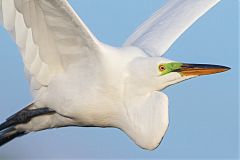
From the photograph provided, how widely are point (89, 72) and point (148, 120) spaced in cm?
51

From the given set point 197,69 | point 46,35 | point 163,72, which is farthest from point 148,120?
point 46,35

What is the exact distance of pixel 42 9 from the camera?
4.64 m

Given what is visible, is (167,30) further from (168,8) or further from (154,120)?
(154,120)

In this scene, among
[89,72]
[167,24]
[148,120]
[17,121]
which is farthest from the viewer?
[167,24]

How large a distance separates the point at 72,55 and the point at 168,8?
1344mm

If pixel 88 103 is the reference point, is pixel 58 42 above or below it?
above

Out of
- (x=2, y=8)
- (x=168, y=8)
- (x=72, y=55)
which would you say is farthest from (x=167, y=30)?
(x=2, y=8)

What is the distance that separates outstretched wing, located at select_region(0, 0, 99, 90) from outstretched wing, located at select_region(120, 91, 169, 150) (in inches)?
17.9

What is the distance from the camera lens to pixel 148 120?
15.4 ft

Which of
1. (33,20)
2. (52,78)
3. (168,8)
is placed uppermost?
(168,8)

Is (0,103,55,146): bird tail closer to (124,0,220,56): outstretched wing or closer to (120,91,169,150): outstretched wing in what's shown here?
(120,91,169,150): outstretched wing

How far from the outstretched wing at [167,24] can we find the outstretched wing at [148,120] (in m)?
0.79

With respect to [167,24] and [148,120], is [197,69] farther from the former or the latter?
[167,24]

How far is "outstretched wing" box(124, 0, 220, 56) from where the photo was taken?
18.3 feet
